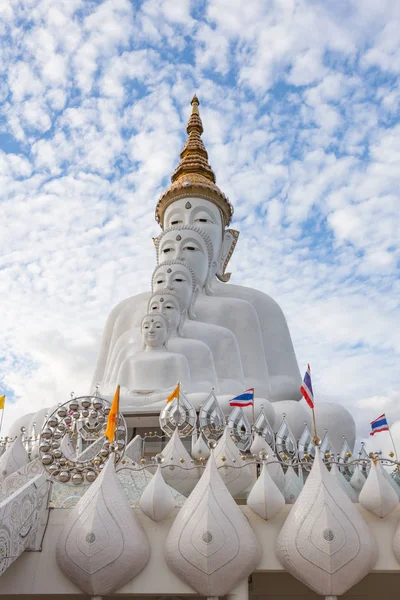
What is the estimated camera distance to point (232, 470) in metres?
8.93

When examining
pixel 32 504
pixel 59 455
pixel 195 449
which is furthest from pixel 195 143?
pixel 32 504

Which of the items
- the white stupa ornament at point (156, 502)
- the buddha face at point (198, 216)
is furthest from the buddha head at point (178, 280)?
the white stupa ornament at point (156, 502)

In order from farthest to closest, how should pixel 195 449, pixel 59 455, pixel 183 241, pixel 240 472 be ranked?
pixel 183 241
pixel 195 449
pixel 240 472
pixel 59 455

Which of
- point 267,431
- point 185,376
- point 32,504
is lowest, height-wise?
point 32,504

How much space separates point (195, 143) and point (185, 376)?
1268 centimetres

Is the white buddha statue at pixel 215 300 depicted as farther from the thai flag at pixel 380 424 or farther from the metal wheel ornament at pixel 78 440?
the metal wheel ornament at pixel 78 440

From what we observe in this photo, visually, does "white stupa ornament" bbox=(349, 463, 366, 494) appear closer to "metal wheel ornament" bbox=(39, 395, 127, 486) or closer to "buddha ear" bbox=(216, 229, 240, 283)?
"metal wheel ornament" bbox=(39, 395, 127, 486)

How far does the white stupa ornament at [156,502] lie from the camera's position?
6344mm

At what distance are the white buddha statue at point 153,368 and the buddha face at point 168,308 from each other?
696 millimetres

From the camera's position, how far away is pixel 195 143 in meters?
23.7

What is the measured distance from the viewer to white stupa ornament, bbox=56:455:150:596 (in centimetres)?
595

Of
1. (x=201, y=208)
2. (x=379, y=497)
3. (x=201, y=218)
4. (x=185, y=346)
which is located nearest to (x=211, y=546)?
(x=379, y=497)

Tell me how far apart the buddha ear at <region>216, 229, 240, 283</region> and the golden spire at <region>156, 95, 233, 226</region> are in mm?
511

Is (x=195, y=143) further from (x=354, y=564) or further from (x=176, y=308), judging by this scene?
(x=354, y=564)
